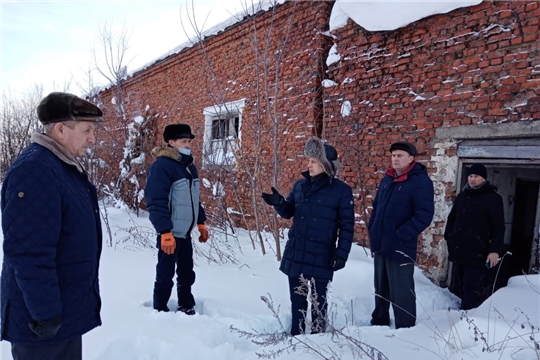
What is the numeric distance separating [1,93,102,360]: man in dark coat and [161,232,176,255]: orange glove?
1093mm

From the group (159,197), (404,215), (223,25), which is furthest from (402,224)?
(223,25)

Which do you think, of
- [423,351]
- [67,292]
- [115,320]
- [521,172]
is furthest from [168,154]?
[521,172]

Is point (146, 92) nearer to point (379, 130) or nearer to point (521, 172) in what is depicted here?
point (379, 130)

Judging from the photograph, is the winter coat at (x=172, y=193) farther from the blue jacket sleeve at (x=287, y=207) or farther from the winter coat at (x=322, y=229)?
the winter coat at (x=322, y=229)

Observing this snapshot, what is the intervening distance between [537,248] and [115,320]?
4.30 metres

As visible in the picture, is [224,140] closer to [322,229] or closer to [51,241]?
[322,229]

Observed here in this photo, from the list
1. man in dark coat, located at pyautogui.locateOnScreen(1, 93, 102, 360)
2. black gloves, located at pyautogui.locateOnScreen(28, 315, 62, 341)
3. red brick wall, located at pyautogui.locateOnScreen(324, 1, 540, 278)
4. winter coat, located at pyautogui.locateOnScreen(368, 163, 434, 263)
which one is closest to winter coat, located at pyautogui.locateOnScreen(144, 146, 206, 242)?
man in dark coat, located at pyautogui.locateOnScreen(1, 93, 102, 360)

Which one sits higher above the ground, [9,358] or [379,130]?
[379,130]

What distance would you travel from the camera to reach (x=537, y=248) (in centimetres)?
381

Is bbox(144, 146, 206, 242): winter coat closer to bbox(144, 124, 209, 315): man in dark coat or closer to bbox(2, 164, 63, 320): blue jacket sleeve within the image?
bbox(144, 124, 209, 315): man in dark coat

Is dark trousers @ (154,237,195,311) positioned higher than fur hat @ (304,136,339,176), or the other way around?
fur hat @ (304,136,339,176)

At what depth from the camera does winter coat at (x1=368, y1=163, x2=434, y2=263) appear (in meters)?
3.06

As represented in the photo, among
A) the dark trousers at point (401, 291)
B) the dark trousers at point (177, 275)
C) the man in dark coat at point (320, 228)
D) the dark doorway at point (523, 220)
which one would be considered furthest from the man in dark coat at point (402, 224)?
the dark doorway at point (523, 220)

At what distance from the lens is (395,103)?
15.9 feet
